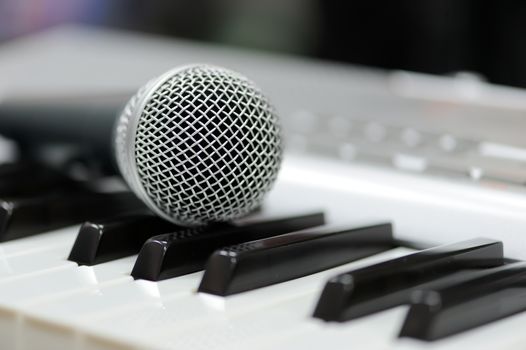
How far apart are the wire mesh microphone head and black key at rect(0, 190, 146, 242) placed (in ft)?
0.61

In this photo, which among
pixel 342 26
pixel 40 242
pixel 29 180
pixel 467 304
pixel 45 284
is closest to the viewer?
pixel 467 304

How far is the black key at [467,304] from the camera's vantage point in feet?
2.39

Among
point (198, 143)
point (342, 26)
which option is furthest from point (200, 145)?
point (342, 26)

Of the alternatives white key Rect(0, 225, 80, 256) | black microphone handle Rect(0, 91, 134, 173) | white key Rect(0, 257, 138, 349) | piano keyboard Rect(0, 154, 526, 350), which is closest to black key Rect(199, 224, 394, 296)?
piano keyboard Rect(0, 154, 526, 350)

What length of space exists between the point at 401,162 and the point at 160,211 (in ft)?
1.11

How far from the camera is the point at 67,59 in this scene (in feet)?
6.33

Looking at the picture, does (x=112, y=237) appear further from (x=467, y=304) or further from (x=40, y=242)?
(x=467, y=304)

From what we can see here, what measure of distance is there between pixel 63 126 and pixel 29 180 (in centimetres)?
11

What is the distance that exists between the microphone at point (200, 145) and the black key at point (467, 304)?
23 centimetres

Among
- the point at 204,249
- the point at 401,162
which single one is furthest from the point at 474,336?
the point at 401,162

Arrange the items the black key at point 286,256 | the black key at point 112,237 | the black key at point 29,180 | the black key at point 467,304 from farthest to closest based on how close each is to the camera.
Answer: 1. the black key at point 29,180
2. the black key at point 112,237
3. the black key at point 286,256
4. the black key at point 467,304

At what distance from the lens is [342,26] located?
5.10 feet

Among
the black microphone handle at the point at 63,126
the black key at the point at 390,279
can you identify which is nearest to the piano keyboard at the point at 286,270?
the black key at the point at 390,279

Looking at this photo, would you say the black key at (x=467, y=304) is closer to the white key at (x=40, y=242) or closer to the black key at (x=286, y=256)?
the black key at (x=286, y=256)
